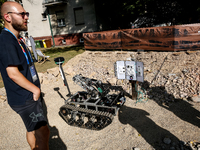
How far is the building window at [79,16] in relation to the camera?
16897 mm

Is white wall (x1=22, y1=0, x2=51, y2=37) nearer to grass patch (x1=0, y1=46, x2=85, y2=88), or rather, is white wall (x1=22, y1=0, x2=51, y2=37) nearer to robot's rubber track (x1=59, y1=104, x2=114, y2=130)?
grass patch (x1=0, y1=46, x2=85, y2=88)

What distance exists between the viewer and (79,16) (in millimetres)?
17125

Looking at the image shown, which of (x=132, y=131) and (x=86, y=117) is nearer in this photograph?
(x=132, y=131)

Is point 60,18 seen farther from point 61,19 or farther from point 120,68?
point 120,68

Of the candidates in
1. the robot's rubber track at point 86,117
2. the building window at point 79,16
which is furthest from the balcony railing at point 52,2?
the robot's rubber track at point 86,117

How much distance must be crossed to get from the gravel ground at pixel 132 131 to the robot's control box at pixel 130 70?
3.05 ft

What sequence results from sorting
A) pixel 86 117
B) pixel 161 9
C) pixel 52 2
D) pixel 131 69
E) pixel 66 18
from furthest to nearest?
pixel 66 18
pixel 52 2
pixel 161 9
pixel 131 69
pixel 86 117

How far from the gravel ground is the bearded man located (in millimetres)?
1408

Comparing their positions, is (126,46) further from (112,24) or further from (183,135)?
(112,24)

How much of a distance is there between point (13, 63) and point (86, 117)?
304 cm

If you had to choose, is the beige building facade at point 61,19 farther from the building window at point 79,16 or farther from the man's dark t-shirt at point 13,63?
the man's dark t-shirt at point 13,63

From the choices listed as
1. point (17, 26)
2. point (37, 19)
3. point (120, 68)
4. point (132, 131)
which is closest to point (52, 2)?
point (37, 19)

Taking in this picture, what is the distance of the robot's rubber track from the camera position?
3.77 metres

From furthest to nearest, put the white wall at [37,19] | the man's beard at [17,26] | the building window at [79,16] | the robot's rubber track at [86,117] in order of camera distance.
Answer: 1. the white wall at [37,19]
2. the building window at [79,16]
3. the robot's rubber track at [86,117]
4. the man's beard at [17,26]
